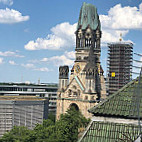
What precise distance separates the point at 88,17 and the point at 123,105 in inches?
2931

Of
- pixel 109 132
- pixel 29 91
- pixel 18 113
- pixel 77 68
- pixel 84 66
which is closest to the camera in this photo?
pixel 109 132

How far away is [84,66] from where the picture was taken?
91688 millimetres

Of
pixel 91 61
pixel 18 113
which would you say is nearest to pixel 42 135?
pixel 18 113

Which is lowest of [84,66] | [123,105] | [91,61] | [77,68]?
[123,105]

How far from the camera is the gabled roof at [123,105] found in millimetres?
21141

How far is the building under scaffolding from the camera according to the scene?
86812 millimetres

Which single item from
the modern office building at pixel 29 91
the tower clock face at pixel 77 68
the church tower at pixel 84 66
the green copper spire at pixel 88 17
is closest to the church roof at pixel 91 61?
the church tower at pixel 84 66

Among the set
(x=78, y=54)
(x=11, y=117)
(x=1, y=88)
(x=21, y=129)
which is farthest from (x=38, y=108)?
(x=1, y=88)

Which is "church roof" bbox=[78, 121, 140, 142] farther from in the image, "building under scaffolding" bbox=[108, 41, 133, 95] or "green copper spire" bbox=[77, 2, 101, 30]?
"green copper spire" bbox=[77, 2, 101, 30]

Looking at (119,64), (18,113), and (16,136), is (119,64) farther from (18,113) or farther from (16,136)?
(16,136)

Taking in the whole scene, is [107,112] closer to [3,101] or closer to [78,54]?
[3,101]

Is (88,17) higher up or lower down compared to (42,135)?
higher up

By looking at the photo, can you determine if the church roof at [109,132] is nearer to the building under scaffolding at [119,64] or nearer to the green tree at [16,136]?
the green tree at [16,136]

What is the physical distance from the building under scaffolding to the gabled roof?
212 feet
